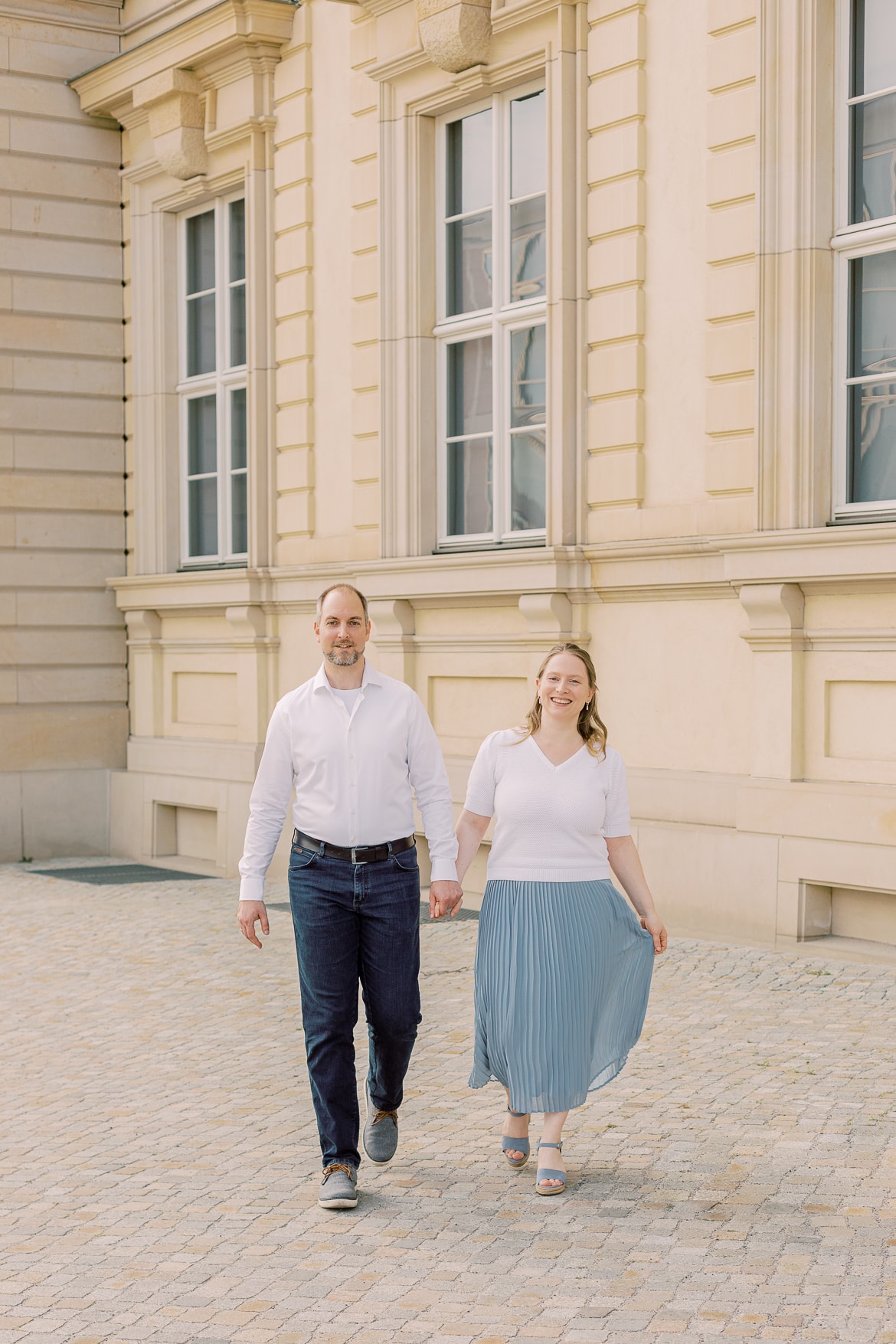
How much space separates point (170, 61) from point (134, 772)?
17.8ft

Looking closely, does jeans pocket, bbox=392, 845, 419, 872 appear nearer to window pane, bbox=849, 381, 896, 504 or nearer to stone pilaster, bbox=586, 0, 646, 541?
window pane, bbox=849, 381, 896, 504

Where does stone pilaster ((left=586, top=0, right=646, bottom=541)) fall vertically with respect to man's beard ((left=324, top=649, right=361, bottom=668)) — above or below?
above

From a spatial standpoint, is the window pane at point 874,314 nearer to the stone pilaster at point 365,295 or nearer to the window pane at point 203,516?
the stone pilaster at point 365,295

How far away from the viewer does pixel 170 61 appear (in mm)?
13086

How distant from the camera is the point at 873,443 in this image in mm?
8438

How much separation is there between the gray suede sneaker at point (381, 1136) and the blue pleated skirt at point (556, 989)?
0.29m

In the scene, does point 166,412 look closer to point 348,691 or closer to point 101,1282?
point 348,691

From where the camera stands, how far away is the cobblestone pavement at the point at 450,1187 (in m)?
4.01

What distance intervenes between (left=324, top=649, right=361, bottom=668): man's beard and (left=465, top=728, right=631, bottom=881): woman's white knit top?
452 millimetres

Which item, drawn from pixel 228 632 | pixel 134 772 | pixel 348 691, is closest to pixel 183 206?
pixel 228 632

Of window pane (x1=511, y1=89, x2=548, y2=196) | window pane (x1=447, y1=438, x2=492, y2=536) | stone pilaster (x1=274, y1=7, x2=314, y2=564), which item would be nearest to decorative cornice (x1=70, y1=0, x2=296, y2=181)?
stone pilaster (x1=274, y1=7, x2=314, y2=564)

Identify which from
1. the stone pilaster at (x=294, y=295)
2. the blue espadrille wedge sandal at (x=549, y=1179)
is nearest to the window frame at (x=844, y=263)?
the blue espadrille wedge sandal at (x=549, y=1179)

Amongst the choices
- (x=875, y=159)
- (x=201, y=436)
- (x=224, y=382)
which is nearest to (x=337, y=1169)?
(x=875, y=159)

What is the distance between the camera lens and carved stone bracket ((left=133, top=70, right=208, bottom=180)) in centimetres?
1305
